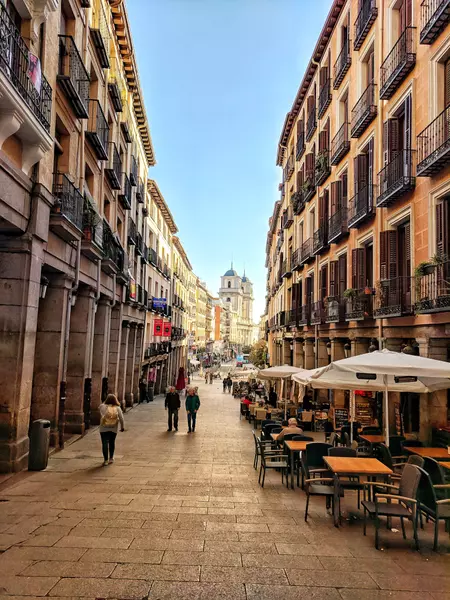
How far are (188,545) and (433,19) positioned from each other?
1295 cm

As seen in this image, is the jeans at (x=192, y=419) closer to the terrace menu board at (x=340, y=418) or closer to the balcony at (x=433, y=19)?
the terrace menu board at (x=340, y=418)

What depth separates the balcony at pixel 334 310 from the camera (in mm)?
18422

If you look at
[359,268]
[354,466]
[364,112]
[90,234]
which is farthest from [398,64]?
[354,466]

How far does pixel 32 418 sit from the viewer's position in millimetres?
11891

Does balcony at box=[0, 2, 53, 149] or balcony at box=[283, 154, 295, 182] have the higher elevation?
balcony at box=[283, 154, 295, 182]

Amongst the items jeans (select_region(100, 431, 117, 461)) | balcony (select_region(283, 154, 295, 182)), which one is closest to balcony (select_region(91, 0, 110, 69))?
jeans (select_region(100, 431, 117, 461))

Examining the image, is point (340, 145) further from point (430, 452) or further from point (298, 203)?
point (430, 452)

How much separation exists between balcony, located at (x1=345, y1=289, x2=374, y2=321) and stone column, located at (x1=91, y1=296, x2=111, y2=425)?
30.7 feet

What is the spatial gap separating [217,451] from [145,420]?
7510mm

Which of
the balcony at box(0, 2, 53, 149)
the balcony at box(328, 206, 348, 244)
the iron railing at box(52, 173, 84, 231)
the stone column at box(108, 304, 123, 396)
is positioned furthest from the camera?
the stone column at box(108, 304, 123, 396)

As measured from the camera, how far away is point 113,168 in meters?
18.5

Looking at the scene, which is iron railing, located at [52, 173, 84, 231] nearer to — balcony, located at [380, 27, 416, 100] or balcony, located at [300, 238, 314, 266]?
balcony, located at [380, 27, 416, 100]

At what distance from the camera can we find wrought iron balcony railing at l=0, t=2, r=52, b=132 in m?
7.49

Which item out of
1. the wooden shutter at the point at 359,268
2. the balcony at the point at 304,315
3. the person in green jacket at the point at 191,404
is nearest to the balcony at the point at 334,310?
the wooden shutter at the point at 359,268
